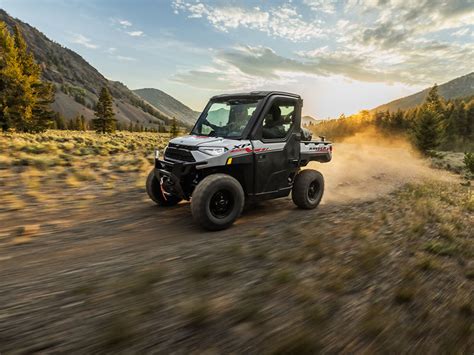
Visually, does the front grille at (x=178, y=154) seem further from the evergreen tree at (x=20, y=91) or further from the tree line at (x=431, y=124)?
the tree line at (x=431, y=124)

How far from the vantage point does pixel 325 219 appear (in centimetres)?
702

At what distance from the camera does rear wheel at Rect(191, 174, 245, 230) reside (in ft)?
18.2

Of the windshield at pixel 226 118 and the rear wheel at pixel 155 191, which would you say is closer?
the windshield at pixel 226 118

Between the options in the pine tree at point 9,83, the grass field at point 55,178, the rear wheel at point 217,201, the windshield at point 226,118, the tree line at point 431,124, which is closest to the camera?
the rear wheel at point 217,201

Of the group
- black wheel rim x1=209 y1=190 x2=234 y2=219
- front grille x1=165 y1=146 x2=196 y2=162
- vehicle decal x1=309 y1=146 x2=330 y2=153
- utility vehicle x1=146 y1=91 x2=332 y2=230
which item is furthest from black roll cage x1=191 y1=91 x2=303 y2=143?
black wheel rim x1=209 y1=190 x2=234 y2=219

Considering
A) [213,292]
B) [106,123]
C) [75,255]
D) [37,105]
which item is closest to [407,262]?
[213,292]

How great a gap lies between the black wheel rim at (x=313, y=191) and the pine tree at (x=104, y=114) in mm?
67228

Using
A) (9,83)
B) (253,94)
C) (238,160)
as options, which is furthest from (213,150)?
(9,83)

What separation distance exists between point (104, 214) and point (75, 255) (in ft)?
7.91

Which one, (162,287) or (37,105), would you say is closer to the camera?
(162,287)

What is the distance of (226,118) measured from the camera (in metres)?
7.05

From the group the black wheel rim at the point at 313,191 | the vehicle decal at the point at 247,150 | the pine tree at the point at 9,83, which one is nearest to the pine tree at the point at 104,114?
the pine tree at the point at 9,83

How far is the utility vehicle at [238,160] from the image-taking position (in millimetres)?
5875

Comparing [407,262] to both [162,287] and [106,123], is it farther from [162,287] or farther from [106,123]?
[106,123]
